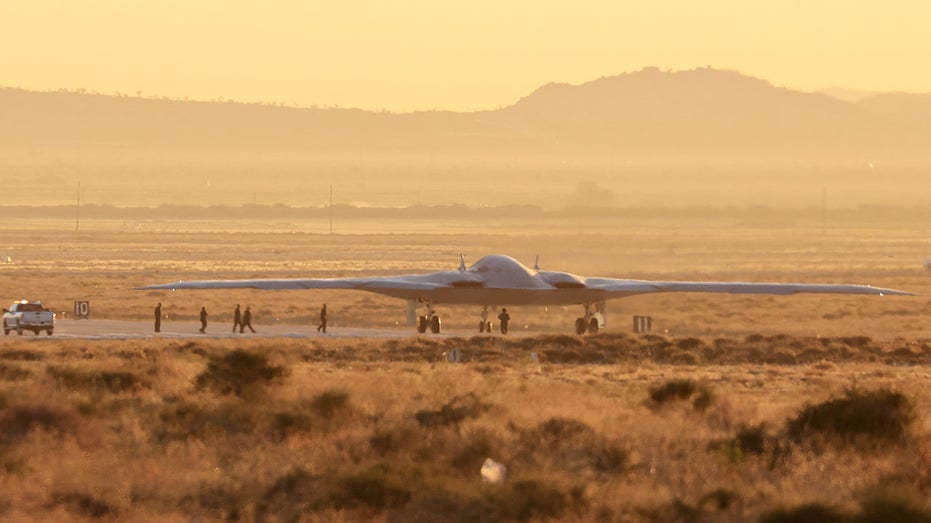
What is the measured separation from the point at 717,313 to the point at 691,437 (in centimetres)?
6431

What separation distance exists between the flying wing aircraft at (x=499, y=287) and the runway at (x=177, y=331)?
1662mm

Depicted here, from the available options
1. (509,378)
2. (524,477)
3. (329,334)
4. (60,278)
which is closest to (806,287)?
(329,334)

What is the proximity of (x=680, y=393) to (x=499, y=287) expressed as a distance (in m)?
34.8

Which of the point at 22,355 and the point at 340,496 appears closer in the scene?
the point at 340,496

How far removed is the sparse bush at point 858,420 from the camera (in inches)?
1067

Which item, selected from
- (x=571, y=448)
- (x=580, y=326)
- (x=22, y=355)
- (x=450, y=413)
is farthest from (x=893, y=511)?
(x=580, y=326)

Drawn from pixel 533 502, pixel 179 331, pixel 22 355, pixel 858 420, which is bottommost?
pixel 179 331

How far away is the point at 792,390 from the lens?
40.8 metres

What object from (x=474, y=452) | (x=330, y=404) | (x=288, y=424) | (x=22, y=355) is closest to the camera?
(x=474, y=452)

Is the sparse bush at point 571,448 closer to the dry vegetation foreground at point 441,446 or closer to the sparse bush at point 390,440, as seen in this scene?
the dry vegetation foreground at point 441,446

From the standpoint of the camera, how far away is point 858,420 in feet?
90.3

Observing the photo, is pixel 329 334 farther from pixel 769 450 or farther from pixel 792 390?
pixel 769 450

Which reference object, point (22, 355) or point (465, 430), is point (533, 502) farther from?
point (22, 355)

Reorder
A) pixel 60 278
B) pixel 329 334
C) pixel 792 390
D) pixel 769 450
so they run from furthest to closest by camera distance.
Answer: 1. pixel 60 278
2. pixel 329 334
3. pixel 792 390
4. pixel 769 450
